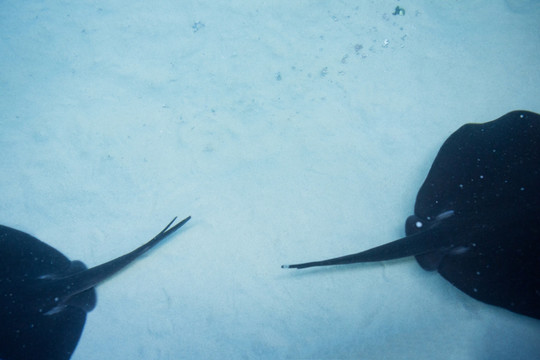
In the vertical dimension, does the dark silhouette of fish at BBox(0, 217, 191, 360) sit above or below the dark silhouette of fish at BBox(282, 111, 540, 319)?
below

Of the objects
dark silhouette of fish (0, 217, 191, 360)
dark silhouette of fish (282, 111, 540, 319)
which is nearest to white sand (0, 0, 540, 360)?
dark silhouette of fish (0, 217, 191, 360)

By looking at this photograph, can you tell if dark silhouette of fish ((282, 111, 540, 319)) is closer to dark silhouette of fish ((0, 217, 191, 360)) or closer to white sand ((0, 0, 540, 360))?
white sand ((0, 0, 540, 360))

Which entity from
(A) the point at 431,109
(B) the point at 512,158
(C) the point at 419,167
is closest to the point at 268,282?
(C) the point at 419,167

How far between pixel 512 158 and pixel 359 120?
176 cm

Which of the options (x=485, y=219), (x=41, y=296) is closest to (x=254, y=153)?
(x=485, y=219)

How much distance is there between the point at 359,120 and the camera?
4055 millimetres

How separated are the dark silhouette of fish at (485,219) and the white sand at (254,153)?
481mm

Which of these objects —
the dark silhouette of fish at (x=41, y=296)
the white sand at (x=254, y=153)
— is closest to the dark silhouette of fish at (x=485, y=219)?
the white sand at (x=254, y=153)

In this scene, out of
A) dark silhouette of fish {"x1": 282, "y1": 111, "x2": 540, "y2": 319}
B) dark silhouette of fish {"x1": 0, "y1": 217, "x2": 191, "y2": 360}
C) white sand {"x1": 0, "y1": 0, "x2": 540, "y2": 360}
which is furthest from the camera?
white sand {"x1": 0, "y1": 0, "x2": 540, "y2": 360}

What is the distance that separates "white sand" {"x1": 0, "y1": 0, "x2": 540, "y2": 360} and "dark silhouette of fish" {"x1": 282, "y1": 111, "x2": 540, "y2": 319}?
Result: 481mm

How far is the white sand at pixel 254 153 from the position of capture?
334cm

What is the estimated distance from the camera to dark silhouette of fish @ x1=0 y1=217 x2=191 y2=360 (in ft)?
9.46

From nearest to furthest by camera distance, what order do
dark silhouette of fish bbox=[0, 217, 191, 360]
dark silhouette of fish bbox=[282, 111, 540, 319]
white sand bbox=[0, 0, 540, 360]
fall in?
dark silhouette of fish bbox=[282, 111, 540, 319] → dark silhouette of fish bbox=[0, 217, 191, 360] → white sand bbox=[0, 0, 540, 360]

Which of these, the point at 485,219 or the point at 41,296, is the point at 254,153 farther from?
the point at 41,296
